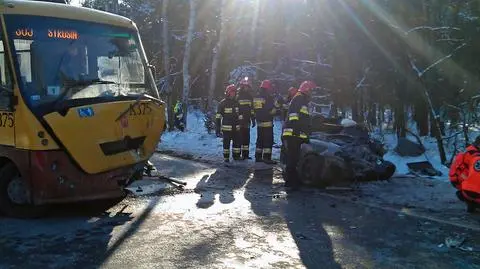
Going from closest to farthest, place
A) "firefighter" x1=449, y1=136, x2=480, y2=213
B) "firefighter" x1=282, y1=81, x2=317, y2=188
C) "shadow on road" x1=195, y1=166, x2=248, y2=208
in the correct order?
"firefighter" x1=449, y1=136, x2=480, y2=213 < "shadow on road" x1=195, y1=166, x2=248, y2=208 < "firefighter" x1=282, y1=81, x2=317, y2=188

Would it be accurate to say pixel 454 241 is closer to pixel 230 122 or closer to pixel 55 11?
pixel 55 11

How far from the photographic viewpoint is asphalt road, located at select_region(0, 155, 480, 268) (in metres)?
5.26

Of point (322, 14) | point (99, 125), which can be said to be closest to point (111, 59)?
point (99, 125)

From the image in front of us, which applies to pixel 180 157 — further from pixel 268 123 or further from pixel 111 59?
pixel 111 59

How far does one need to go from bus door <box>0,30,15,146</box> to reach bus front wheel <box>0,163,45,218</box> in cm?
46

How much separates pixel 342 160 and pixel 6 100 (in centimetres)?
580

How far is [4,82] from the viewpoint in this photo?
6.73 m

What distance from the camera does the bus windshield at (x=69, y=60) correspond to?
6.73 metres

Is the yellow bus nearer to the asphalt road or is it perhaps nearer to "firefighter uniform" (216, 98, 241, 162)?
the asphalt road

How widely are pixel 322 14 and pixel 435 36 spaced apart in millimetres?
4520

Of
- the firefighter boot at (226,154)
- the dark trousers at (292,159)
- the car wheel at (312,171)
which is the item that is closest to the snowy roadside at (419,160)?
the car wheel at (312,171)

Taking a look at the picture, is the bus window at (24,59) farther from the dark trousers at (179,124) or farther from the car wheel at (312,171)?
the dark trousers at (179,124)

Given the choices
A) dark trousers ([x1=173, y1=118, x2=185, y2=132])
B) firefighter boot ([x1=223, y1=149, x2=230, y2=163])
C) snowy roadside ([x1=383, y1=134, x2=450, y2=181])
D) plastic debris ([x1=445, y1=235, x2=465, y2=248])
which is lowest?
dark trousers ([x1=173, y1=118, x2=185, y2=132])

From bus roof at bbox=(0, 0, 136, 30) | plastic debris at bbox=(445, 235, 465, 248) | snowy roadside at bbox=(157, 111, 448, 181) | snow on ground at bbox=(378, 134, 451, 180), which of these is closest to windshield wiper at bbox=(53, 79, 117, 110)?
bus roof at bbox=(0, 0, 136, 30)
